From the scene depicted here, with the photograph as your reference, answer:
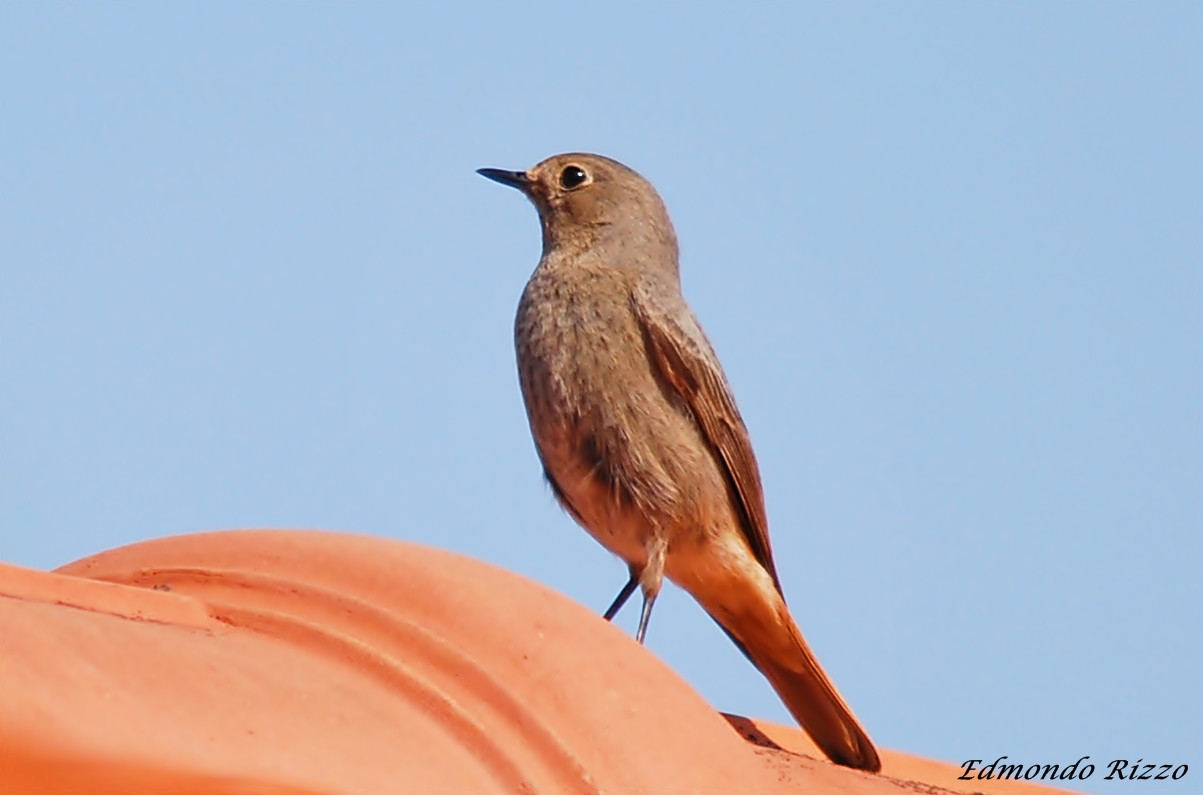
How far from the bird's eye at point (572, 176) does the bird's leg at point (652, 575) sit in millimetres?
1758

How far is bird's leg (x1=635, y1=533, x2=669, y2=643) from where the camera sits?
20.1 ft

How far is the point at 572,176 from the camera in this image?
7.30 m

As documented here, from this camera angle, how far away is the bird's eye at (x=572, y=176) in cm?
728

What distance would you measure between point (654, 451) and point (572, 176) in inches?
64.3

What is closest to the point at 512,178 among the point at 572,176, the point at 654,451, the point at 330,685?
the point at 572,176

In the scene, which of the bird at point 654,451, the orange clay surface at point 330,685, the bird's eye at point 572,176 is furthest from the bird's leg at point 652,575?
the orange clay surface at point 330,685

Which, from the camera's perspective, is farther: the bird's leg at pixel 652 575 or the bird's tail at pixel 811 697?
the bird's leg at pixel 652 575

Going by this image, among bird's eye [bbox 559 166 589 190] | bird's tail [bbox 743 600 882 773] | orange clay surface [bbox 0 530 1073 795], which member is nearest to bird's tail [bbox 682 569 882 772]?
bird's tail [bbox 743 600 882 773]

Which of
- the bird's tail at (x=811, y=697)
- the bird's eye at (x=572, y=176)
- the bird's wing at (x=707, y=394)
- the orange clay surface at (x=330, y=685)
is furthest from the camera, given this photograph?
the bird's eye at (x=572, y=176)

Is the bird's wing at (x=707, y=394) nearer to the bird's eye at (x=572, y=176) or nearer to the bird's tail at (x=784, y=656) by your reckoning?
the bird's tail at (x=784, y=656)

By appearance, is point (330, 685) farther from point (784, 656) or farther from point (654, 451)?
point (784, 656)

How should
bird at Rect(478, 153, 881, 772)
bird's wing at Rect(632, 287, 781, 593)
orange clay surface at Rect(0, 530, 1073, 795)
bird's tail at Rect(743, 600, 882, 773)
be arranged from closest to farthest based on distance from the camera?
orange clay surface at Rect(0, 530, 1073, 795)
bird's tail at Rect(743, 600, 882, 773)
bird at Rect(478, 153, 881, 772)
bird's wing at Rect(632, 287, 781, 593)

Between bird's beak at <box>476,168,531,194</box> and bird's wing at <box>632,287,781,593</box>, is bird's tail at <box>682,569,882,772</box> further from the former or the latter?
bird's beak at <box>476,168,531,194</box>

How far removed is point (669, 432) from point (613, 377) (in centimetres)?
27
